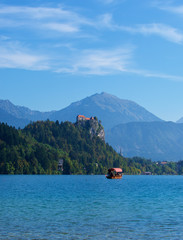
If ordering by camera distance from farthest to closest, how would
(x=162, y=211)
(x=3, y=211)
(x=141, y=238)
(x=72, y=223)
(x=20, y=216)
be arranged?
(x=162, y=211) < (x=3, y=211) < (x=20, y=216) < (x=72, y=223) < (x=141, y=238)

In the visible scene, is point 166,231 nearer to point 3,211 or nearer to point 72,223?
point 72,223

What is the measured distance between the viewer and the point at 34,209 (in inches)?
2933

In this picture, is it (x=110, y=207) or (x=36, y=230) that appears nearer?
(x=36, y=230)

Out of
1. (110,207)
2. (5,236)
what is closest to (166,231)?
(5,236)

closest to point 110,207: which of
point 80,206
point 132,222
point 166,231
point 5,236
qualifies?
point 80,206

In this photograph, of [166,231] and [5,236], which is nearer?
[5,236]

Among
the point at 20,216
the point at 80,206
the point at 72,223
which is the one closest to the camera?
the point at 72,223

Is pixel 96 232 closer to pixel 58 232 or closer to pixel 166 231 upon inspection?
pixel 58 232

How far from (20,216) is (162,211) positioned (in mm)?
25325

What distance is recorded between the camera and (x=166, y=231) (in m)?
53.8

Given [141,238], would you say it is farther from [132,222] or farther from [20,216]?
[20,216]

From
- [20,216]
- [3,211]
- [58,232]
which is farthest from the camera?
[3,211]

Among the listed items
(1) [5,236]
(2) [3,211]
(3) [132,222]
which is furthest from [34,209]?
(1) [5,236]

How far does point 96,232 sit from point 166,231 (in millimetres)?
8858
